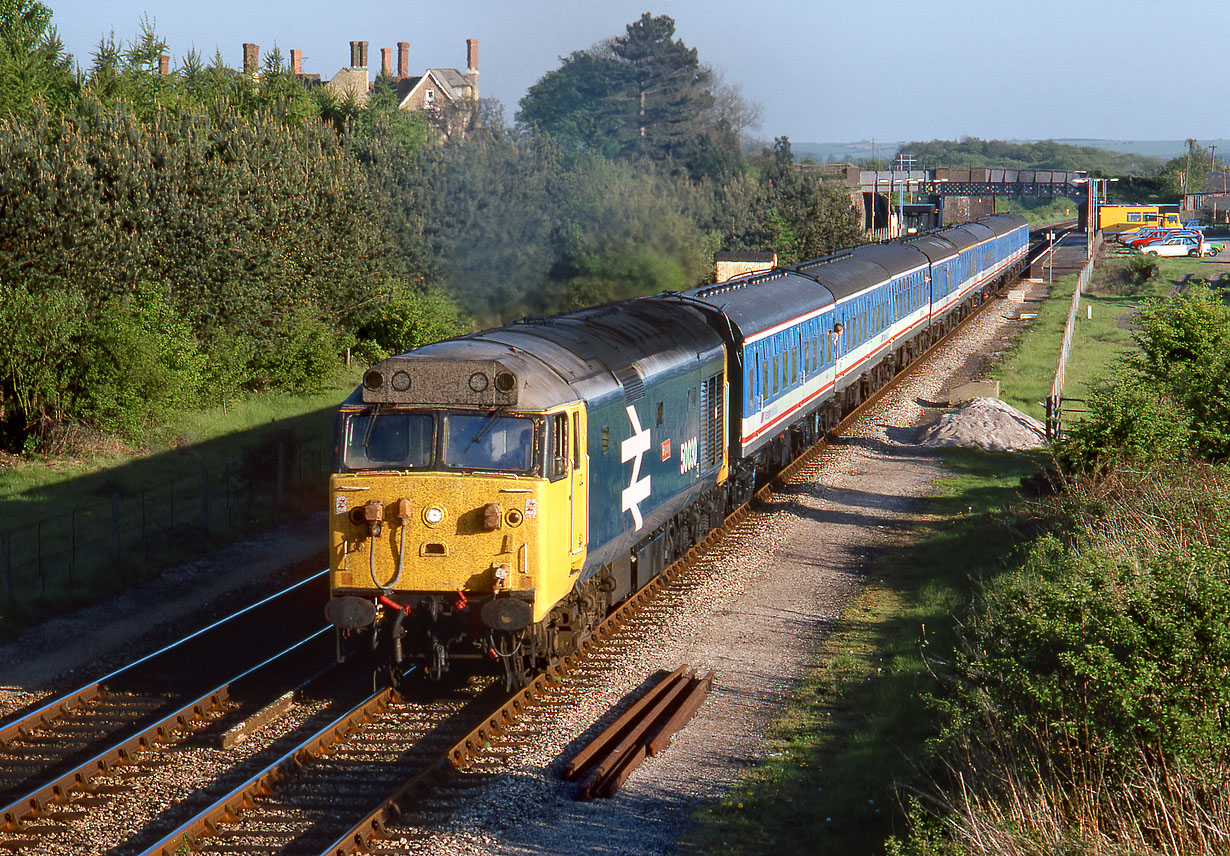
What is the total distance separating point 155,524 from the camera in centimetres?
2181

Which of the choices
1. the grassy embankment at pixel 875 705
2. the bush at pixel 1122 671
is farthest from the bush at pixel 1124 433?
the bush at pixel 1122 671

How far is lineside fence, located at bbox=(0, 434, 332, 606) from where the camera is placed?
1861cm

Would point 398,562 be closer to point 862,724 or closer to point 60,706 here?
point 60,706

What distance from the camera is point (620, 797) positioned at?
11.2 meters

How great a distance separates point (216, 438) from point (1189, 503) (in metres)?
21.4

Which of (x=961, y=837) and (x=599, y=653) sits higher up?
(x=961, y=837)

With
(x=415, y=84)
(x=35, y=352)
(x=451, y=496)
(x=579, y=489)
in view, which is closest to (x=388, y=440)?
(x=451, y=496)

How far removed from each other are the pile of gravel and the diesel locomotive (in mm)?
11351

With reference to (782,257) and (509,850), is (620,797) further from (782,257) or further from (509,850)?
(782,257)

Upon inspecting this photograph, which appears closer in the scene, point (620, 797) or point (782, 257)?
point (620, 797)

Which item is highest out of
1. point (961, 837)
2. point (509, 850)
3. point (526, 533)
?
point (526, 533)

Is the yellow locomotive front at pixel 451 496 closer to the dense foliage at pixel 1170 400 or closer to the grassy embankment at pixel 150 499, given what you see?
the grassy embankment at pixel 150 499

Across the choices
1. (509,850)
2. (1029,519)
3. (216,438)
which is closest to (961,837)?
(509,850)

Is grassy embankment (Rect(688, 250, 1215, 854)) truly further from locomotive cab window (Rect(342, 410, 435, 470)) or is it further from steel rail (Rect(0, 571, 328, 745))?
steel rail (Rect(0, 571, 328, 745))
